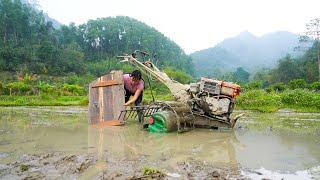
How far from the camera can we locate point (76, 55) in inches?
2611

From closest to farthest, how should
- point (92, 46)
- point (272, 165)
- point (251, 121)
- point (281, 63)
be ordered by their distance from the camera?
point (272, 165) → point (251, 121) → point (281, 63) → point (92, 46)

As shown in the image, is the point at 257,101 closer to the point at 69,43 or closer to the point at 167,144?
the point at 167,144

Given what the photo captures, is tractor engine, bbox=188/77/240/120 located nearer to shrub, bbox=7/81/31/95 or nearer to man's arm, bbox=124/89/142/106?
man's arm, bbox=124/89/142/106

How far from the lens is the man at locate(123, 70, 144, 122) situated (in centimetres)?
1177

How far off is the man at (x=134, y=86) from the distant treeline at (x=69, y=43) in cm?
3175

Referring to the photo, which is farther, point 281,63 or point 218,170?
point 281,63

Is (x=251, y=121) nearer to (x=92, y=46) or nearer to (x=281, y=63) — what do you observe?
(x=281, y=63)

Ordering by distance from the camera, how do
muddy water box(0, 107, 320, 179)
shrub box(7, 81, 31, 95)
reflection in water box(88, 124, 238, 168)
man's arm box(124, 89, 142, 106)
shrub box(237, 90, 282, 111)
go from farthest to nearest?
shrub box(7, 81, 31, 95) → shrub box(237, 90, 282, 111) → man's arm box(124, 89, 142, 106) → reflection in water box(88, 124, 238, 168) → muddy water box(0, 107, 320, 179)

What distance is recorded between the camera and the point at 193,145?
28.1ft

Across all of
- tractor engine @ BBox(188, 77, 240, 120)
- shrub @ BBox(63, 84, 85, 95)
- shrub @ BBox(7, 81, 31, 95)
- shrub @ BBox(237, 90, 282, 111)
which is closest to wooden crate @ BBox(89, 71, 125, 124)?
tractor engine @ BBox(188, 77, 240, 120)

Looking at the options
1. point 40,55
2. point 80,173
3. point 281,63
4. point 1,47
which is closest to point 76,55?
point 40,55

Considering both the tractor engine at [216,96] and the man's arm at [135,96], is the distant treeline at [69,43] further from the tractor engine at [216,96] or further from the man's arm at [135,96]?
the tractor engine at [216,96]

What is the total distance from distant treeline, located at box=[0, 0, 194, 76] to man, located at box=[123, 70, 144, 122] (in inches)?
1250

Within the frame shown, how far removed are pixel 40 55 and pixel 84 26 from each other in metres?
34.7
